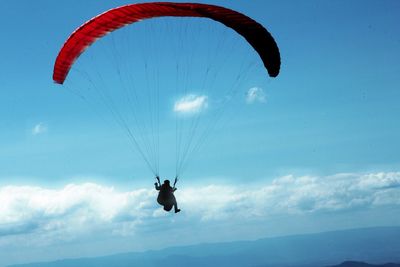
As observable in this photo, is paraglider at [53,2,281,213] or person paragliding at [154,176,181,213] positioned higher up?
paraglider at [53,2,281,213]

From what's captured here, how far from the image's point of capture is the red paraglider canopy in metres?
18.7

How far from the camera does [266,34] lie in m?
21.5

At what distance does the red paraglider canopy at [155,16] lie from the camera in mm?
18703

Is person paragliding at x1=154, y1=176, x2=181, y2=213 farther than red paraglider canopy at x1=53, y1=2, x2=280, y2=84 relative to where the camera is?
Yes

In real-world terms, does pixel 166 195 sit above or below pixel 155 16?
below

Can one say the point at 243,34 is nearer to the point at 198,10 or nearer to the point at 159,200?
the point at 198,10

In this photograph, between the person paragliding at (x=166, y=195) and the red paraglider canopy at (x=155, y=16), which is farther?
the person paragliding at (x=166, y=195)

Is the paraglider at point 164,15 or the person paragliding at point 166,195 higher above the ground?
the paraglider at point 164,15

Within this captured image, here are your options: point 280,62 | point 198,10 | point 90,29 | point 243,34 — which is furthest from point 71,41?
point 280,62

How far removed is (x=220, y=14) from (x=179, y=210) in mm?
8693

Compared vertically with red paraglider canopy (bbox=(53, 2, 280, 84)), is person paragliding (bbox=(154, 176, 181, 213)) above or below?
below

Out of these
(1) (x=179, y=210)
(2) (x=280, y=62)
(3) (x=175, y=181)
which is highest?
(2) (x=280, y=62)

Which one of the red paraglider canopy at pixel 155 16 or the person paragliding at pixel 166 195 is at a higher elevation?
the red paraglider canopy at pixel 155 16

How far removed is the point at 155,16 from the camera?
19.9 m
